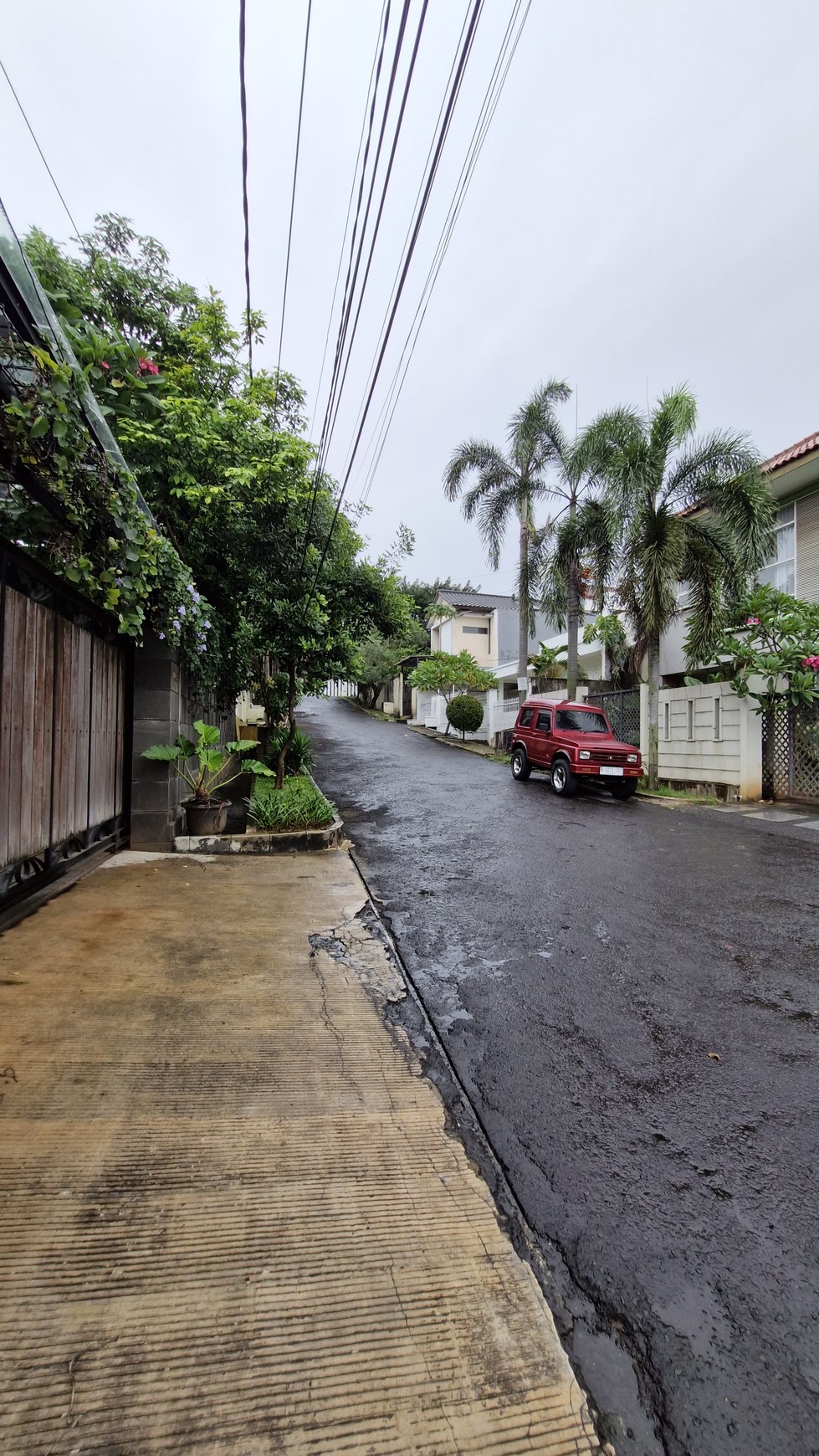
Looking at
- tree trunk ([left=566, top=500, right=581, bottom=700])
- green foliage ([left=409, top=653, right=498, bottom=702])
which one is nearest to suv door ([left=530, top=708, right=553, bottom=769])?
tree trunk ([left=566, top=500, right=581, bottom=700])

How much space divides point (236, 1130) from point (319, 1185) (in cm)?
40

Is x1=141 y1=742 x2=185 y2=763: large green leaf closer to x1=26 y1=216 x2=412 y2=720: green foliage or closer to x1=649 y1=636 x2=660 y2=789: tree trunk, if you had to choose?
x1=26 y1=216 x2=412 y2=720: green foliage

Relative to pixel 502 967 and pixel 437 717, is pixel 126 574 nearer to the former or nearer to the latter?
pixel 502 967

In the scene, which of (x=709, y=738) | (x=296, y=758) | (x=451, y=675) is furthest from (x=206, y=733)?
(x=451, y=675)

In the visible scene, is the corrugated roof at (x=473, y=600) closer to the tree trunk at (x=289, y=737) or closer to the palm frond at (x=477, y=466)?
the palm frond at (x=477, y=466)

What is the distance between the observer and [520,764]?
14453 millimetres

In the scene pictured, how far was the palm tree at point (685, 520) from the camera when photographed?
40.0ft

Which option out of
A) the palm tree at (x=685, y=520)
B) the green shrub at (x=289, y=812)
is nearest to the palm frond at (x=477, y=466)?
the palm tree at (x=685, y=520)

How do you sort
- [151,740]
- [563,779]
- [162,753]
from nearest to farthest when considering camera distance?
[162,753] < [151,740] < [563,779]

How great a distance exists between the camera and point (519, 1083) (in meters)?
2.76

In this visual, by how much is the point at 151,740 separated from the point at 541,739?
28.3ft

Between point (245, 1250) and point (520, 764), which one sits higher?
point (520, 764)

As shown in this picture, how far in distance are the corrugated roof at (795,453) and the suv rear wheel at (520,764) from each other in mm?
7454

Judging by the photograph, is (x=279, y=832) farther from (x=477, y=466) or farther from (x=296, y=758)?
(x=477, y=466)
